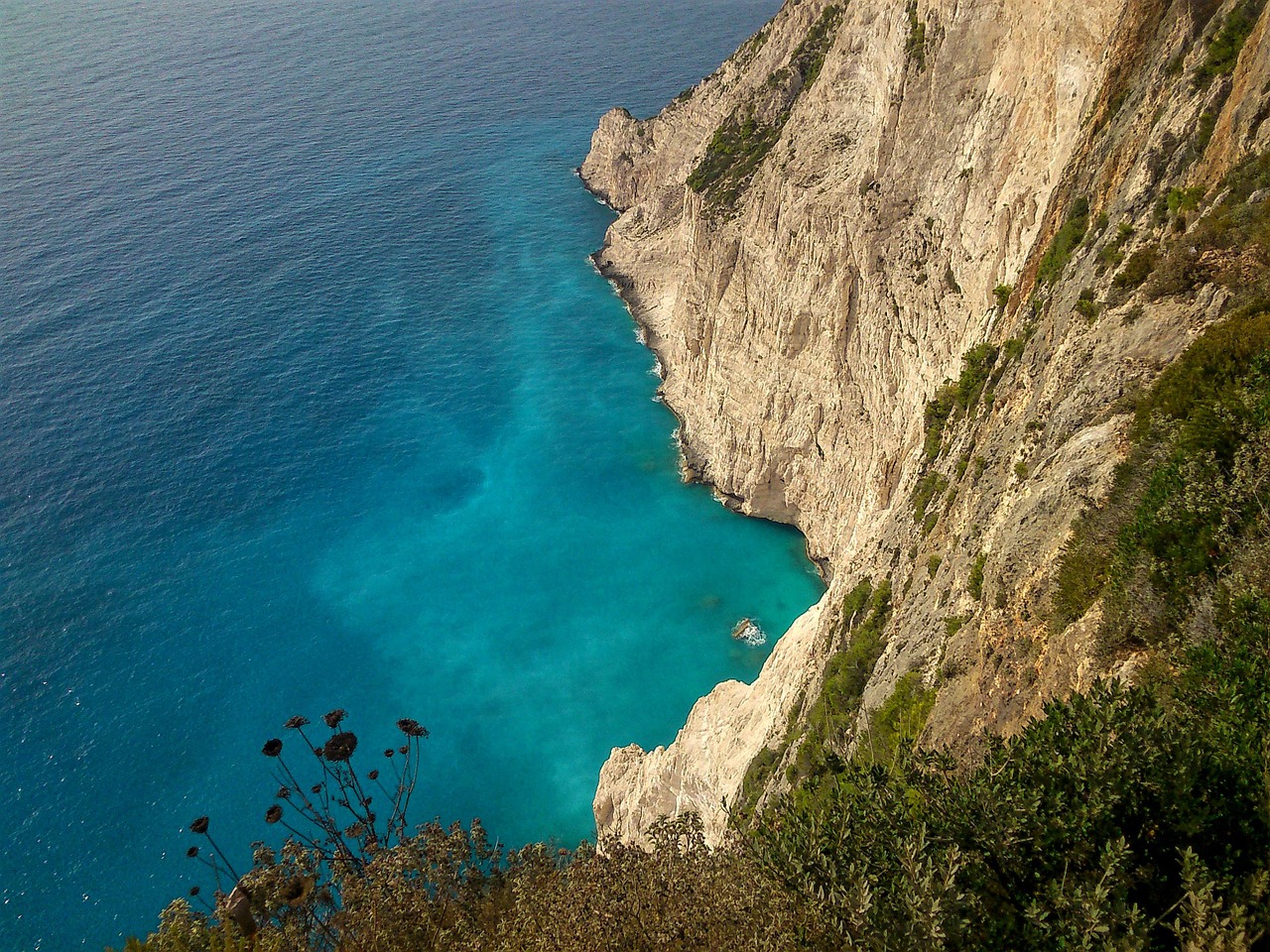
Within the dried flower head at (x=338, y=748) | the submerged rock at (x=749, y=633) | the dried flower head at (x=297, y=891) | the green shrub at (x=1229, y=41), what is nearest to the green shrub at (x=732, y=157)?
the submerged rock at (x=749, y=633)

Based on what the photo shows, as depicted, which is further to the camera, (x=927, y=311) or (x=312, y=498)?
(x=312, y=498)

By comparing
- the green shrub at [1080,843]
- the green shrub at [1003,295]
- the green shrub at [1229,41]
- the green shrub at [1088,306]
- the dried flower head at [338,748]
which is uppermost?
the green shrub at [1229,41]

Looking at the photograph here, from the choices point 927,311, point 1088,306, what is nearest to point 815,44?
point 927,311

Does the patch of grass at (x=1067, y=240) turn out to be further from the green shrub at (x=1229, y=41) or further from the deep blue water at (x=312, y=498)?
the deep blue water at (x=312, y=498)

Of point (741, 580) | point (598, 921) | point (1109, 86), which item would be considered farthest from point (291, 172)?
point (598, 921)

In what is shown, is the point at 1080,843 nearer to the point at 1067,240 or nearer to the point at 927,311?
the point at 1067,240

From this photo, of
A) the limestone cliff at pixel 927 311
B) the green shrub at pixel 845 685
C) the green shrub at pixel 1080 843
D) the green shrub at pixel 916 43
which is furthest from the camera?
the green shrub at pixel 916 43

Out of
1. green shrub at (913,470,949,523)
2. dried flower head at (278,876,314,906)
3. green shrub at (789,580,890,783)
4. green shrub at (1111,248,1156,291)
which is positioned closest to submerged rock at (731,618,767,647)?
green shrub at (789,580,890,783)
